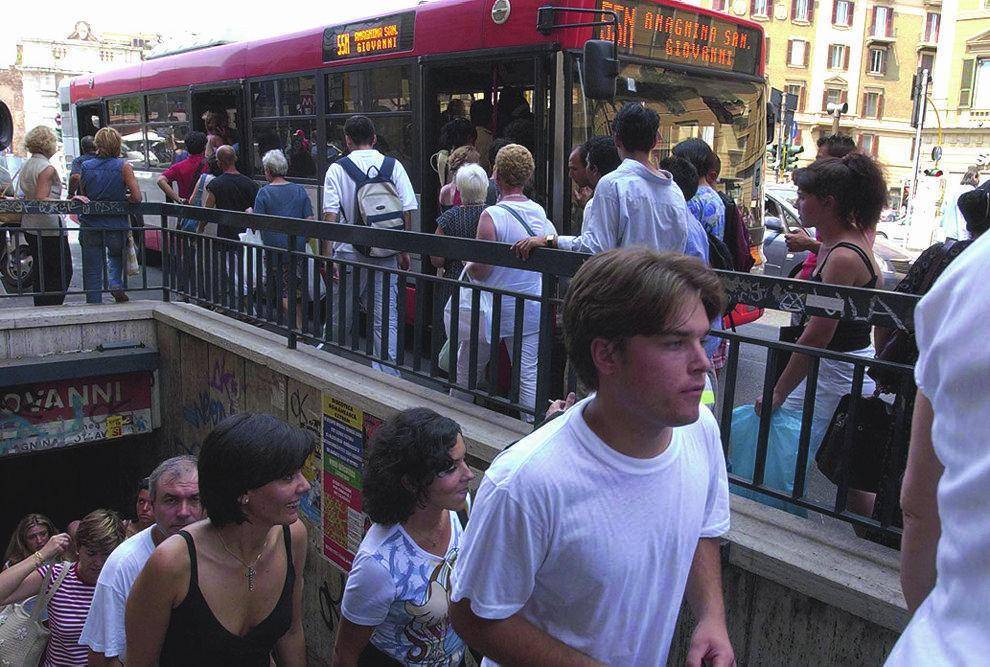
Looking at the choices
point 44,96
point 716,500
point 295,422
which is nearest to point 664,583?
point 716,500

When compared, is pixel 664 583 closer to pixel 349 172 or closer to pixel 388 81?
pixel 349 172

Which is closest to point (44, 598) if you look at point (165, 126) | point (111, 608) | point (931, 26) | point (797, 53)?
point (111, 608)

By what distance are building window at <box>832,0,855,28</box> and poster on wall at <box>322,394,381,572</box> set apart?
6547 centimetres

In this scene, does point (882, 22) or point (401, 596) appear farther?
point (882, 22)

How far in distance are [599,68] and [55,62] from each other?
293 ft

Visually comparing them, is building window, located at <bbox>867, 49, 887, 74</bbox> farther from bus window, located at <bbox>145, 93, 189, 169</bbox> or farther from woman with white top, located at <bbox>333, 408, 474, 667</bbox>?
woman with white top, located at <bbox>333, 408, 474, 667</bbox>

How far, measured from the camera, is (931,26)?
218ft

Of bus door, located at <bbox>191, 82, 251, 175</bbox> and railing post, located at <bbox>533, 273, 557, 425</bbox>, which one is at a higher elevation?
bus door, located at <bbox>191, 82, 251, 175</bbox>

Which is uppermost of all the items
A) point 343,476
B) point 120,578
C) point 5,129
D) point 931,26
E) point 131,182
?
point 931,26

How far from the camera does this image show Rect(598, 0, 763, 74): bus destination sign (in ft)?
23.8

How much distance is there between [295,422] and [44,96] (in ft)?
261

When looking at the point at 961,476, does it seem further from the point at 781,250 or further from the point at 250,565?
the point at 781,250

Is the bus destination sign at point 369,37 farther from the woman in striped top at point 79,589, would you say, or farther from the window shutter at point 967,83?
the window shutter at point 967,83

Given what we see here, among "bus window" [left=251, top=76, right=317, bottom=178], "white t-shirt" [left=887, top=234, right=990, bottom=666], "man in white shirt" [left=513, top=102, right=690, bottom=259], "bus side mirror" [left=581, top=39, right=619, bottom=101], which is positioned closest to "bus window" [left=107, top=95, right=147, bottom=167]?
"bus window" [left=251, top=76, right=317, bottom=178]
